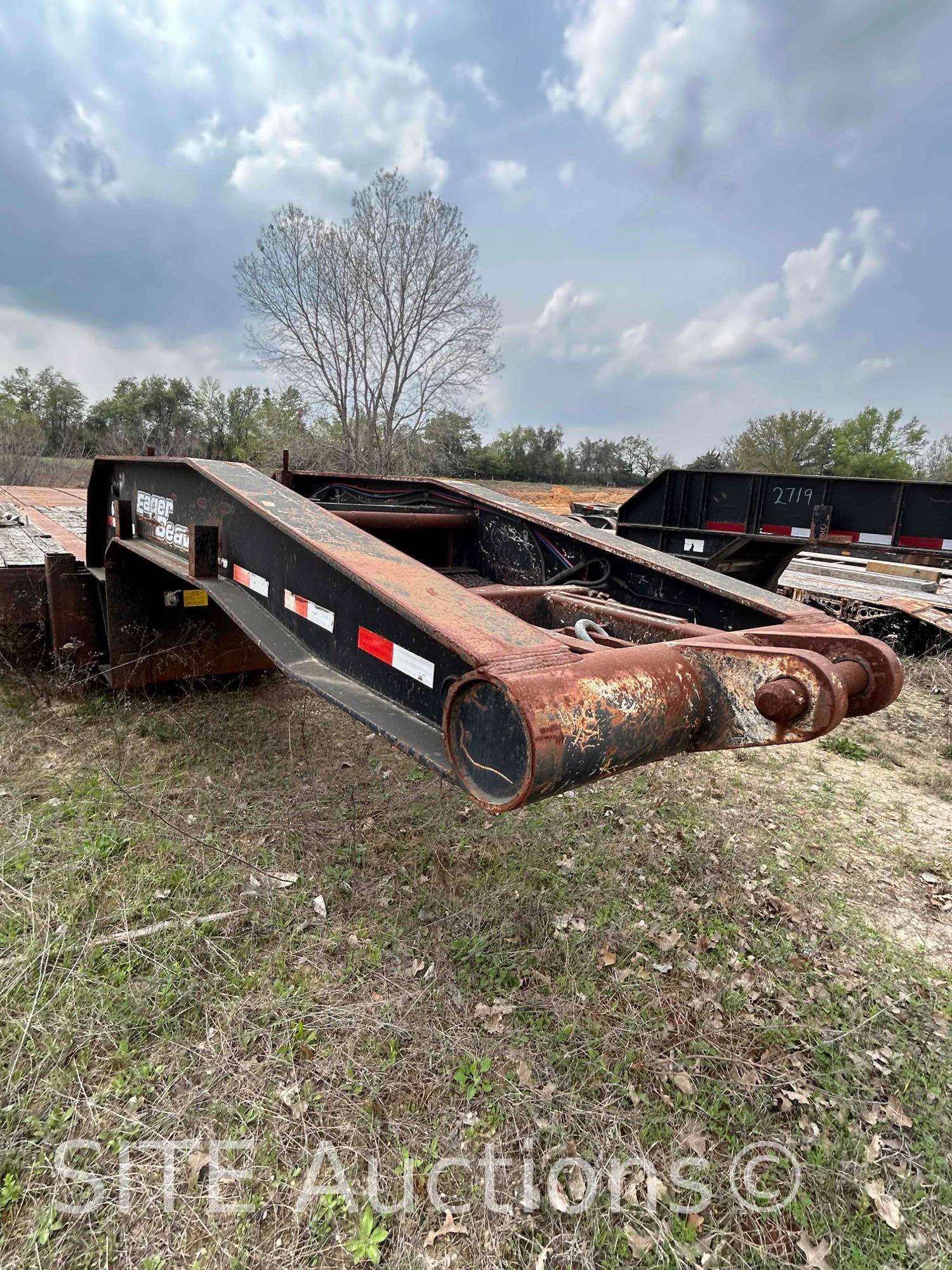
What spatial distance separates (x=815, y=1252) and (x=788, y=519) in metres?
7.34

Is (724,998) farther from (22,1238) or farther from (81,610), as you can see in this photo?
(81,610)

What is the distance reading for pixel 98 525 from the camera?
3977mm

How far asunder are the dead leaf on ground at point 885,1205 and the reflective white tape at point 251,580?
2.44 meters

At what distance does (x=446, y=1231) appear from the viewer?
1657 millimetres

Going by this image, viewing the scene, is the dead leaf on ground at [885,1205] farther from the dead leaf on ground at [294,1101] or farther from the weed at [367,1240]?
the dead leaf on ground at [294,1101]

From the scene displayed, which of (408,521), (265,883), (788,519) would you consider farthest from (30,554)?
(788,519)

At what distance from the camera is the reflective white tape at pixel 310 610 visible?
2031 mm

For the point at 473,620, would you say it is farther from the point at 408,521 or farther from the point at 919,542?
the point at 919,542

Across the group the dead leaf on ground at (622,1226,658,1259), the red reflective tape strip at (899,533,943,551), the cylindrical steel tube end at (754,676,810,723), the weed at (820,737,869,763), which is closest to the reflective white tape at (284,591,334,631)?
the cylindrical steel tube end at (754,676,810,723)

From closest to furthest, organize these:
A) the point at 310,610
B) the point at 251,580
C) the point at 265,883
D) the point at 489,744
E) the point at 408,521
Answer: the point at 489,744 → the point at 310,610 → the point at 251,580 → the point at 265,883 → the point at 408,521

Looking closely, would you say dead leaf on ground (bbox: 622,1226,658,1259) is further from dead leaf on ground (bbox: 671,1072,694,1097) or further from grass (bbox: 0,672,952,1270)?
dead leaf on ground (bbox: 671,1072,694,1097)

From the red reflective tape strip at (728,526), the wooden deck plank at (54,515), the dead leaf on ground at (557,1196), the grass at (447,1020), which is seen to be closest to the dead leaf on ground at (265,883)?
the grass at (447,1020)

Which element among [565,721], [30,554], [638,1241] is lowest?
[638,1241]

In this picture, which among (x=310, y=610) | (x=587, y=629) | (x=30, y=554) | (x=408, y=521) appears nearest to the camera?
(x=310, y=610)
